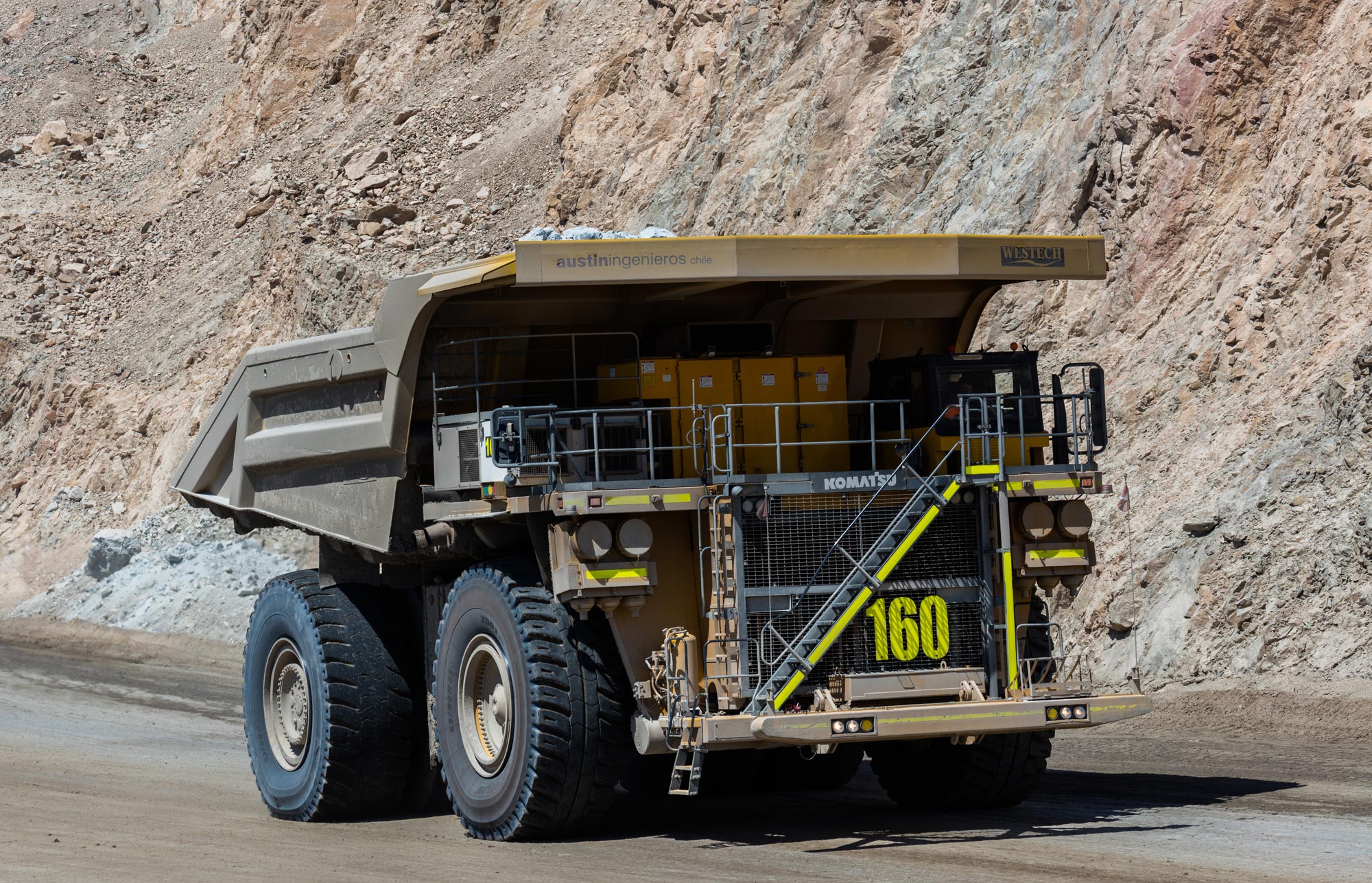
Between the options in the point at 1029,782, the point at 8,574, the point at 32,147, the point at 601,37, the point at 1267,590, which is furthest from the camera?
the point at 32,147

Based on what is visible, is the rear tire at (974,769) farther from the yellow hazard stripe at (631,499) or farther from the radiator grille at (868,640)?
the yellow hazard stripe at (631,499)

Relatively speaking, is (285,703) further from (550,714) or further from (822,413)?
(822,413)

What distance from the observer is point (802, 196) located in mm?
28109

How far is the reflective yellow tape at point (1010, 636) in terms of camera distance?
10.2 m

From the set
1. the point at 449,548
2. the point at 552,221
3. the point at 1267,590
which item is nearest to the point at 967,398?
the point at 449,548

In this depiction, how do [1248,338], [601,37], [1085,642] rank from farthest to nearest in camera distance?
[601,37] < [1248,338] < [1085,642]

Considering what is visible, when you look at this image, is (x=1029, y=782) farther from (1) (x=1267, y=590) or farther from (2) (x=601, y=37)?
(2) (x=601, y=37)

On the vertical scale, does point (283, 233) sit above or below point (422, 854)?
above

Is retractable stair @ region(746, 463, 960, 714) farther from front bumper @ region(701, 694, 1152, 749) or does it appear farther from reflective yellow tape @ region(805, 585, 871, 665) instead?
front bumper @ region(701, 694, 1152, 749)

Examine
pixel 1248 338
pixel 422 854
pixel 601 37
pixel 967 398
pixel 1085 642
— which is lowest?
pixel 422 854

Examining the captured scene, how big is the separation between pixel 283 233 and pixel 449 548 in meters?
25.7

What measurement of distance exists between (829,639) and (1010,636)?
1159 mm

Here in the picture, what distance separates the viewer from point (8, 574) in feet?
106

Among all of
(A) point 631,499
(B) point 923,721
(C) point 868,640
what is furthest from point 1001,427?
(A) point 631,499
